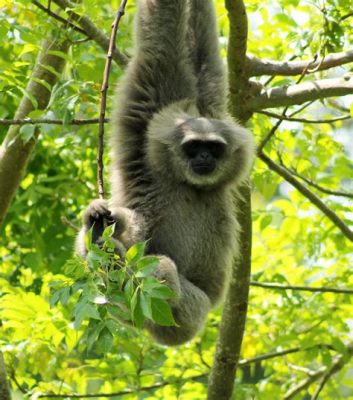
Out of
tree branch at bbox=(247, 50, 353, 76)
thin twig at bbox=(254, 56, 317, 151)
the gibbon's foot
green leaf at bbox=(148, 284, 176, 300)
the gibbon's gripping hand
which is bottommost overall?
the gibbon's foot

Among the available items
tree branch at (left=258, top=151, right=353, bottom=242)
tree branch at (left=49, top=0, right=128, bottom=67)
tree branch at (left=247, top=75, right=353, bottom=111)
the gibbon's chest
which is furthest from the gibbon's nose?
tree branch at (left=49, top=0, right=128, bottom=67)

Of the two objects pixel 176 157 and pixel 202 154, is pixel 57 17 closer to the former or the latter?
pixel 176 157

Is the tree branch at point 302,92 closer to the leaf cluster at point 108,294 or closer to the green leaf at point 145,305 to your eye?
the leaf cluster at point 108,294

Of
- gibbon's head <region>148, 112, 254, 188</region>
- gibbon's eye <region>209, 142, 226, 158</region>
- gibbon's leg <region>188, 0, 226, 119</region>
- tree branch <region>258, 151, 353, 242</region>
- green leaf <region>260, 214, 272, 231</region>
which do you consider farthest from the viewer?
green leaf <region>260, 214, 272, 231</region>

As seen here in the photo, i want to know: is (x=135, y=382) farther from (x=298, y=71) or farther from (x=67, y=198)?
(x=298, y=71)

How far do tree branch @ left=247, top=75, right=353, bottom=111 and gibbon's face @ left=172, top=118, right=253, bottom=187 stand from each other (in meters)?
0.33

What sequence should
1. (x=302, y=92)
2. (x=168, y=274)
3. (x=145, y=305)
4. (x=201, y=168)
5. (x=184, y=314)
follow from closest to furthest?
(x=145, y=305), (x=168, y=274), (x=184, y=314), (x=302, y=92), (x=201, y=168)

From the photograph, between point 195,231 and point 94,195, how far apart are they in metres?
2.64

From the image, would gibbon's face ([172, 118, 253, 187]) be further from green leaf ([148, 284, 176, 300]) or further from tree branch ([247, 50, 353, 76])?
green leaf ([148, 284, 176, 300])

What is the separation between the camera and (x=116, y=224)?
5914mm

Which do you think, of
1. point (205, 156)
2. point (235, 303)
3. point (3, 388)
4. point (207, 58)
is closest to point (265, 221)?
point (235, 303)

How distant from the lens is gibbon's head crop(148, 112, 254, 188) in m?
6.45

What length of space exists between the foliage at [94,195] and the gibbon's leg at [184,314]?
40 centimetres

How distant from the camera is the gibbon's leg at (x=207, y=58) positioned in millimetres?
6754
